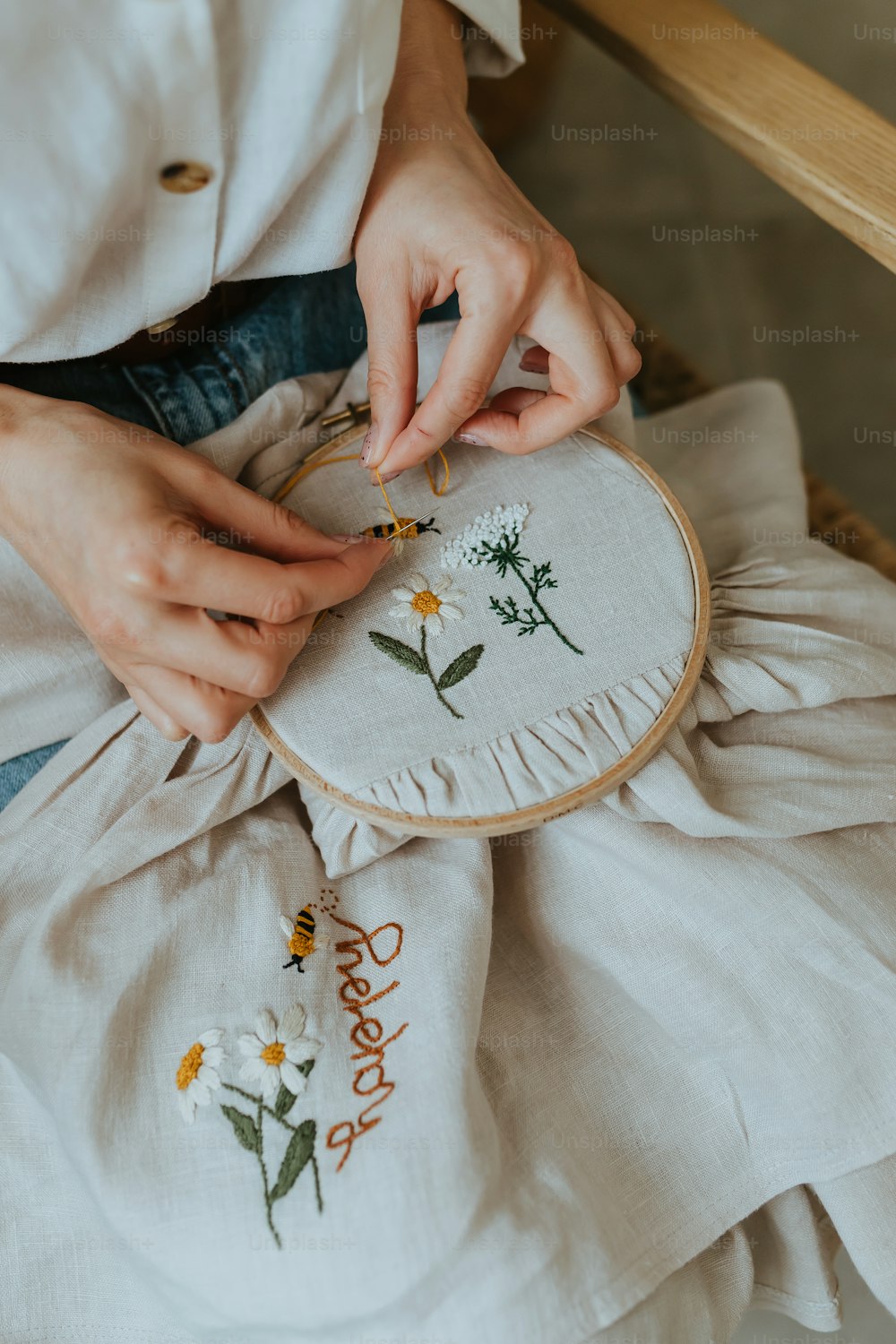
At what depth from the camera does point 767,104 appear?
96 centimetres

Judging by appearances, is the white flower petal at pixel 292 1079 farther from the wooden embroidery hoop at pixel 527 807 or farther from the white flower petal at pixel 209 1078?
the wooden embroidery hoop at pixel 527 807

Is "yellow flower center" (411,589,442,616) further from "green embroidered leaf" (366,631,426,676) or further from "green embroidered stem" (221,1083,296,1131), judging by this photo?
"green embroidered stem" (221,1083,296,1131)

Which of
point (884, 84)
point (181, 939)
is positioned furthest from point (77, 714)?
point (884, 84)

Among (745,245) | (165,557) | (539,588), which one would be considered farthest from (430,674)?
(745,245)

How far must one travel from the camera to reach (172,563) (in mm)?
662

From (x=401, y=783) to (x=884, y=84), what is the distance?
1844mm

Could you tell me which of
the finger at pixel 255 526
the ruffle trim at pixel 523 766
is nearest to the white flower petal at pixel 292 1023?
the ruffle trim at pixel 523 766

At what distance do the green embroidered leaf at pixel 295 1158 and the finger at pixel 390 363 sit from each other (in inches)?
19.5

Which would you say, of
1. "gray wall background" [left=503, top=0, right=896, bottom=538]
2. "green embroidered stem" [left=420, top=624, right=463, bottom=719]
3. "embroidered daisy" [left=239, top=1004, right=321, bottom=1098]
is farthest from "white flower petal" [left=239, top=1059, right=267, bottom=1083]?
"gray wall background" [left=503, top=0, right=896, bottom=538]

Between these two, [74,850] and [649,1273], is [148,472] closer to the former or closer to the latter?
[74,850]

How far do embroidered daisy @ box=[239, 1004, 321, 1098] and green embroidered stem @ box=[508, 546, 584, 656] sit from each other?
0.34 meters

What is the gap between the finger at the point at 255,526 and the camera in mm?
735

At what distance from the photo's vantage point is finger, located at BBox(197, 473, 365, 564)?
2.41 ft

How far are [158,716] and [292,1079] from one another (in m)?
0.28
